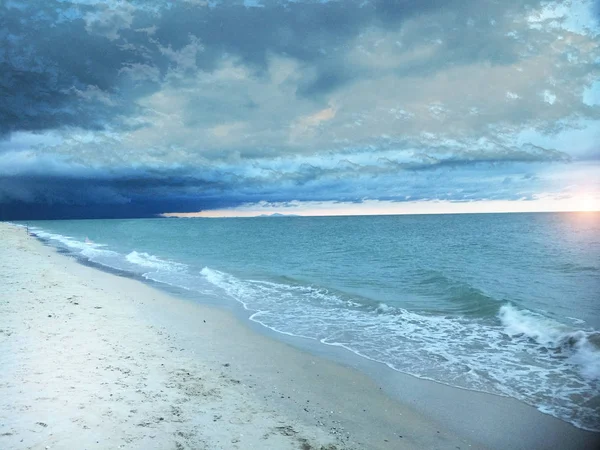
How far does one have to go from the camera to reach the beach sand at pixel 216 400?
6098 mm

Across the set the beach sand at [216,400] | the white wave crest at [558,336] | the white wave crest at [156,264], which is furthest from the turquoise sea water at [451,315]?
the beach sand at [216,400]

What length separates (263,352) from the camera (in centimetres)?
1095

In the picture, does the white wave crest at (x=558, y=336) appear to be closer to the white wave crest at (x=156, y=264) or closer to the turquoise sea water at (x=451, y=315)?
the turquoise sea water at (x=451, y=315)

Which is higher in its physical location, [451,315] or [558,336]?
[558,336]

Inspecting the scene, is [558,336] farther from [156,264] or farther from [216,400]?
[156,264]

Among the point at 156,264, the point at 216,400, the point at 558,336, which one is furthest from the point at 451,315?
the point at 156,264

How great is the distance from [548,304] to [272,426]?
1756 centimetres

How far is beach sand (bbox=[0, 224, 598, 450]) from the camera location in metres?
6.10

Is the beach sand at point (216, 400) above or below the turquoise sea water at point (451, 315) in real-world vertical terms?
above

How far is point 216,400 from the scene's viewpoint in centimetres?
746

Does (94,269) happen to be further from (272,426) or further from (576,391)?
(576,391)

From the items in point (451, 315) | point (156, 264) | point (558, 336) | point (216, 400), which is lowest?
point (156, 264)

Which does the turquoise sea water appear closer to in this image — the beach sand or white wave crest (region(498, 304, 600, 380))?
white wave crest (region(498, 304, 600, 380))

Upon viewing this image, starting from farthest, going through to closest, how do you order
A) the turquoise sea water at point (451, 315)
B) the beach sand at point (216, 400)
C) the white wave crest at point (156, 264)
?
the white wave crest at point (156, 264) < the turquoise sea water at point (451, 315) < the beach sand at point (216, 400)
